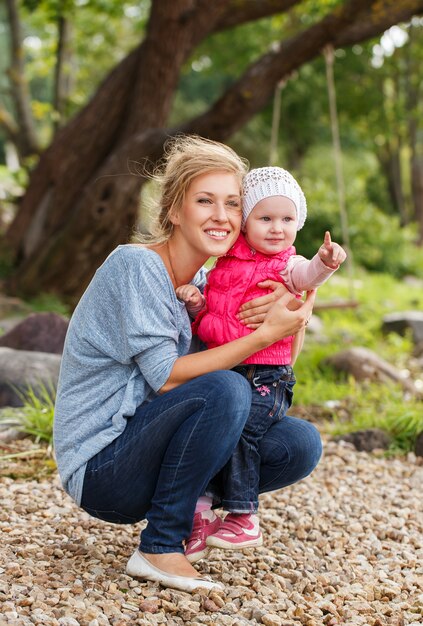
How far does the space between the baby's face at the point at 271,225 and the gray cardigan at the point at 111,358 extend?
12.6 inches

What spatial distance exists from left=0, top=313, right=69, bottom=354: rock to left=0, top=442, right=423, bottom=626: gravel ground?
154 cm

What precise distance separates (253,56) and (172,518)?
13749 mm

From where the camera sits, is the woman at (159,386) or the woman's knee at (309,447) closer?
the woman at (159,386)

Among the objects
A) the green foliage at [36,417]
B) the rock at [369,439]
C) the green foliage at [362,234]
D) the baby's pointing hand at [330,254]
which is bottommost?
the rock at [369,439]

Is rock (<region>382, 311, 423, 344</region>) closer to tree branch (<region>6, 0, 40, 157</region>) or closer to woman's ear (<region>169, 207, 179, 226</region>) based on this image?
tree branch (<region>6, 0, 40, 157</region>)

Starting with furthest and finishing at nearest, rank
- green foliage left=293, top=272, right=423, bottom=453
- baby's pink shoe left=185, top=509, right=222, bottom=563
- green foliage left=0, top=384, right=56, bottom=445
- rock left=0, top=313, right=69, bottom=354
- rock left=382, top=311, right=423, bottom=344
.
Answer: rock left=382, top=311, right=423, bottom=344, rock left=0, top=313, right=69, bottom=354, green foliage left=293, top=272, right=423, bottom=453, green foliage left=0, top=384, right=56, bottom=445, baby's pink shoe left=185, top=509, right=222, bottom=563

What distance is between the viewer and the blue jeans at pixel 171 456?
2266 millimetres

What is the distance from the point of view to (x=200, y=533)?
245cm

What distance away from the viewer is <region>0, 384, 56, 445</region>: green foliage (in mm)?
3852

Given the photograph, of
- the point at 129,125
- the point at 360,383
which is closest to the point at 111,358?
the point at 360,383

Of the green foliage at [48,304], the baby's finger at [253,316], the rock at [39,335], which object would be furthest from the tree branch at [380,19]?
the baby's finger at [253,316]

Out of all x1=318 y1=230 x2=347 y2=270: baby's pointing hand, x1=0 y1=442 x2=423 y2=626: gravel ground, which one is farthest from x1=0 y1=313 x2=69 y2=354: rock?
x1=318 y1=230 x2=347 y2=270: baby's pointing hand

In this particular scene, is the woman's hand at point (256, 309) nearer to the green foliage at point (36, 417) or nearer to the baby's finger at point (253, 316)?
the baby's finger at point (253, 316)

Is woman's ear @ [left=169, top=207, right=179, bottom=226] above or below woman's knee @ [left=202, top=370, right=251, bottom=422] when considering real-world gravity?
above
